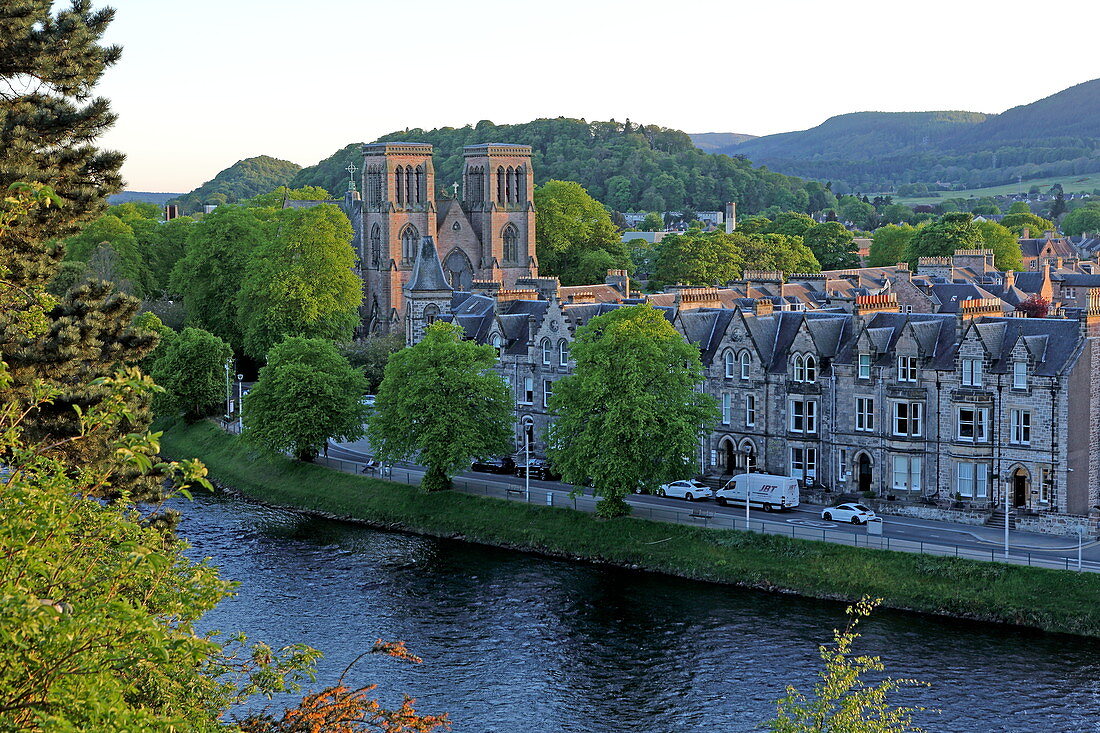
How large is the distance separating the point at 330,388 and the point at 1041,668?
42.5 metres

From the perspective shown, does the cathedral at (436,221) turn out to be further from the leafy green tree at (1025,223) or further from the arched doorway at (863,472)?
the leafy green tree at (1025,223)

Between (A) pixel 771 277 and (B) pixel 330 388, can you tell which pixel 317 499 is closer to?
(B) pixel 330 388

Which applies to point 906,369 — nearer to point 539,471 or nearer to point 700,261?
point 539,471

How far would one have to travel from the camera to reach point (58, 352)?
3722cm

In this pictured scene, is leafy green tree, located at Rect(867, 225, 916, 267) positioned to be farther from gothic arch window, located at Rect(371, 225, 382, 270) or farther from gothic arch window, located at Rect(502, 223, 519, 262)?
gothic arch window, located at Rect(371, 225, 382, 270)

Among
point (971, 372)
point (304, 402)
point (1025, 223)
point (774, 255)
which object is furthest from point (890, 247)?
point (971, 372)

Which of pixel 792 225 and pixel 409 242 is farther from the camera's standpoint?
pixel 792 225

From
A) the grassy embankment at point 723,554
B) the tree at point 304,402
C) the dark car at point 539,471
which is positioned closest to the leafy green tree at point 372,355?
the tree at point 304,402

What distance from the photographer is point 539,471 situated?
73.6 meters

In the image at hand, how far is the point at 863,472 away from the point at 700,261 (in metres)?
63.4

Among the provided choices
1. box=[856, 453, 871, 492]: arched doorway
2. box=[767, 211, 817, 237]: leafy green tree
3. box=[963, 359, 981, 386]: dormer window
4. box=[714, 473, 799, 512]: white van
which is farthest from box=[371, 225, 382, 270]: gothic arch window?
box=[963, 359, 981, 386]: dormer window

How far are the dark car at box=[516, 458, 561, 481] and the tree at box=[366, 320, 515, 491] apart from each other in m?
2.08

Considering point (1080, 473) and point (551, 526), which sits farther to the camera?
point (551, 526)

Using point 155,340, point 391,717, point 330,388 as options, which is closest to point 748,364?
point 330,388
